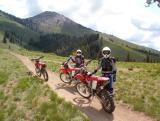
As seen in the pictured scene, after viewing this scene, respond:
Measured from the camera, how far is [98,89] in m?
18.6

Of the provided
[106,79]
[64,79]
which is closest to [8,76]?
[64,79]

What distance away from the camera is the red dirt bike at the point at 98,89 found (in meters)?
17.5

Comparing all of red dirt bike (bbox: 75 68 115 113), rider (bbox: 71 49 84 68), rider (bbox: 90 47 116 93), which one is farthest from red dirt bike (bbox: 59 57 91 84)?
rider (bbox: 90 47 116 93)

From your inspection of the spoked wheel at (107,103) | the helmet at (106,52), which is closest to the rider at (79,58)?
the helmet at (106,52)

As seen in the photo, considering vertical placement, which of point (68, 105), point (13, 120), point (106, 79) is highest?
point (106, 79)

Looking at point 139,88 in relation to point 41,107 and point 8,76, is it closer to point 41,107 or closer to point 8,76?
point 41,107

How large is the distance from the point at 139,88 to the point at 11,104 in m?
9.24

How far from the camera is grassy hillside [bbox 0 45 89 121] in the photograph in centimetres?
1772

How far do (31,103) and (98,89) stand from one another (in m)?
4.86

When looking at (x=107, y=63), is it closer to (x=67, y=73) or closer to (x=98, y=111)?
(x=98, y=111)

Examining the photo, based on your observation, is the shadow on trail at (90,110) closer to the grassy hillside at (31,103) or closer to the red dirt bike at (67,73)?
the grassy hillside at (31,103)

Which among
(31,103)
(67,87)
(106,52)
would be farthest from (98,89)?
(67,87)

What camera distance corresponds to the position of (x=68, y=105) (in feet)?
60.8

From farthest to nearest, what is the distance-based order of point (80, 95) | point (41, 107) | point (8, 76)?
point (8, 76) → point (80, 95) → point (41, 107)
